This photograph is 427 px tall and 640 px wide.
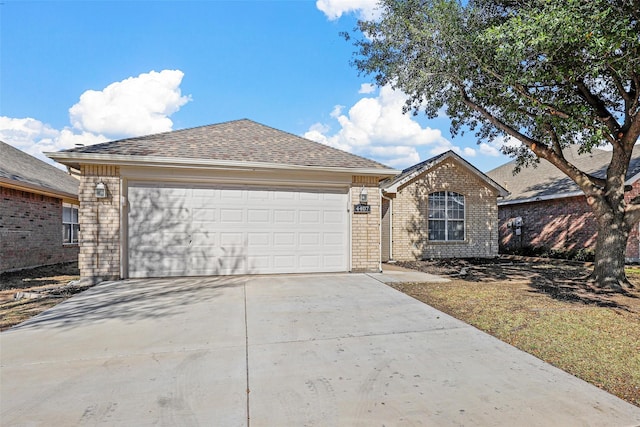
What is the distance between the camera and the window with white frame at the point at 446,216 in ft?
47.6

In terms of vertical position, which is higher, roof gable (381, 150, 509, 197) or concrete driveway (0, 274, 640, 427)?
roof gable (381, 150, 509, 197)

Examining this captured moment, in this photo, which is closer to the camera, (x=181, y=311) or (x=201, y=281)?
(x=181, y=311)

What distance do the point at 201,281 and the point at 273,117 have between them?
1067 cm

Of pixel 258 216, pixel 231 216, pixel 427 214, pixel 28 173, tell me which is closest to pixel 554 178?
pixel 427 214

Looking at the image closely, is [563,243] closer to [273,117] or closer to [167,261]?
[273,117]

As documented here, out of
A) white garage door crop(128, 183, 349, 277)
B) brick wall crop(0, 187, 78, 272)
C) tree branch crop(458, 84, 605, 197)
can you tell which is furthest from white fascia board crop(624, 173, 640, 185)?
brick wall crop(0, 187, 78, 272)

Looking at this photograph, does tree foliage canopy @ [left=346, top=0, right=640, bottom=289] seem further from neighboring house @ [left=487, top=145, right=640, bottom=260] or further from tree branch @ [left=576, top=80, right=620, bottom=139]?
neighboring house @ [left=487, top=145, right=640, bottom=260]

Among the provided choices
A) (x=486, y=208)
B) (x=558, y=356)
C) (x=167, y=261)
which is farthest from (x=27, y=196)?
(x=486, y=208)

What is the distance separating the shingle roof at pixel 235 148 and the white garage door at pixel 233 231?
821mm

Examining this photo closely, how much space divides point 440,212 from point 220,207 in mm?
9721

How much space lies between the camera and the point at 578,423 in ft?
8.25

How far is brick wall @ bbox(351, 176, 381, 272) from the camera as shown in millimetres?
9266

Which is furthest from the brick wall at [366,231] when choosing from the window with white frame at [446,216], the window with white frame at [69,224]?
the window with white frame at [69,224]

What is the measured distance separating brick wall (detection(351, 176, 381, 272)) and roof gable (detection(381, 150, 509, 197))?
169 inches
